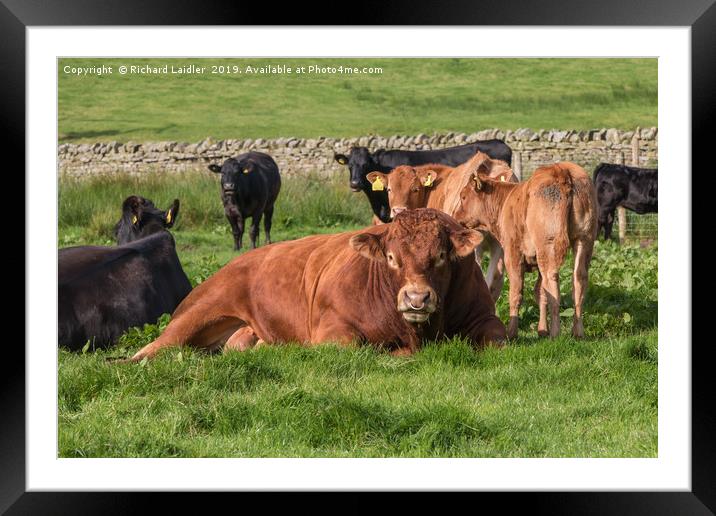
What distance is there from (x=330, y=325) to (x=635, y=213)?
1391 centimetres

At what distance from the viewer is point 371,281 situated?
882cm

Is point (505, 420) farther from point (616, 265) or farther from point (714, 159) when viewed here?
point (616, 265)

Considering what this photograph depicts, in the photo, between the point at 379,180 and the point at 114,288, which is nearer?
the point at 114,288

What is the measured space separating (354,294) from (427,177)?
18.2ft

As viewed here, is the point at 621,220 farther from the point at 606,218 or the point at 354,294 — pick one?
the point at 354,294

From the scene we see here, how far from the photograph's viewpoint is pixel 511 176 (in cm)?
1282

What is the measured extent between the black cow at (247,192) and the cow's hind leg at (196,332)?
28.7 ft

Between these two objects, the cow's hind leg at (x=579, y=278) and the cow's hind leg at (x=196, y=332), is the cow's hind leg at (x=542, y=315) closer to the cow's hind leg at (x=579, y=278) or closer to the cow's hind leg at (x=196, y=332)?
the cow's hind leg at (x=579, y=278)

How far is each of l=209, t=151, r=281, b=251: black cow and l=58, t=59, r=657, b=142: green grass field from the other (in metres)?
8.89

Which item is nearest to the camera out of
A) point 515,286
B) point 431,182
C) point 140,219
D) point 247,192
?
point 515,286

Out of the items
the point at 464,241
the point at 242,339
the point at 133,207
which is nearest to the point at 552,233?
the point at 464,241

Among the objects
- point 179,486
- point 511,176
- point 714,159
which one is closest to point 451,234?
point 714,159

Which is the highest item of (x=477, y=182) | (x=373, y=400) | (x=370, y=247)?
(x=477, y=182)

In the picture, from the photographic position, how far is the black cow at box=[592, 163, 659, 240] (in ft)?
67.6
